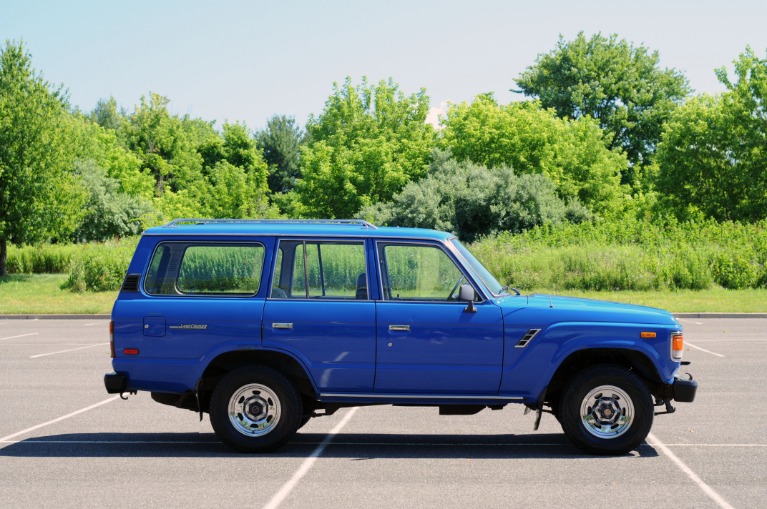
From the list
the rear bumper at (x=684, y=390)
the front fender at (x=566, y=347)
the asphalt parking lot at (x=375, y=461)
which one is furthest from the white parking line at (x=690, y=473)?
the front fender at (x=566, y=347)

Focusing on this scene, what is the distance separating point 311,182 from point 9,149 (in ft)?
93.1

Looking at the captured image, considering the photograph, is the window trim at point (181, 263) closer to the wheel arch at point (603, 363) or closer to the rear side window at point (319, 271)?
the rear side window at point (319, 271)

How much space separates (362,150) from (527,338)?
55.9 metres

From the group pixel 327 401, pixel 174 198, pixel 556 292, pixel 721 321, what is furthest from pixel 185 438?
pixel 174 198

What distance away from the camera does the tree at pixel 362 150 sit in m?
62.4

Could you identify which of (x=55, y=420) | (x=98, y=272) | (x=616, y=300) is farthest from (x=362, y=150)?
(x=55, y=420)

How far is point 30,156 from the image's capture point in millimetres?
40781

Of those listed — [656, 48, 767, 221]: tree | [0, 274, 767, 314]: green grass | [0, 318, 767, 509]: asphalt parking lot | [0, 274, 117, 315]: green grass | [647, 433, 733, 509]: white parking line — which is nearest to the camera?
[647, 433, 733, 509]: white parking line

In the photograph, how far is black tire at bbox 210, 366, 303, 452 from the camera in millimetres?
8398

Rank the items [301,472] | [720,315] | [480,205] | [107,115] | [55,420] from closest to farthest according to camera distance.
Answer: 1. [301,472]
2. [55,420]
3. [720,315]
4. [480,205]
5. [107,115]

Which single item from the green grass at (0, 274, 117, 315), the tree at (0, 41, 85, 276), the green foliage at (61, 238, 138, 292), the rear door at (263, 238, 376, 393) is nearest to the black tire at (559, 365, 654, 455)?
the rear door at (263, 238, 376, 393)

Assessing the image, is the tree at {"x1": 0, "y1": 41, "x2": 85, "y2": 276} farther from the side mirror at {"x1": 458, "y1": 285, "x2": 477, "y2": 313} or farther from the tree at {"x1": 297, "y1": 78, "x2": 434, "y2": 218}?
the side mirror at {"x1": 458, "y1": 285, "x2": 477, "y2": 313}

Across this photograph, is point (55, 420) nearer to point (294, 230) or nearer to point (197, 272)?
point (197, 272)

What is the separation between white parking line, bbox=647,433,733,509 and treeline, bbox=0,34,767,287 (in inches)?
1179
